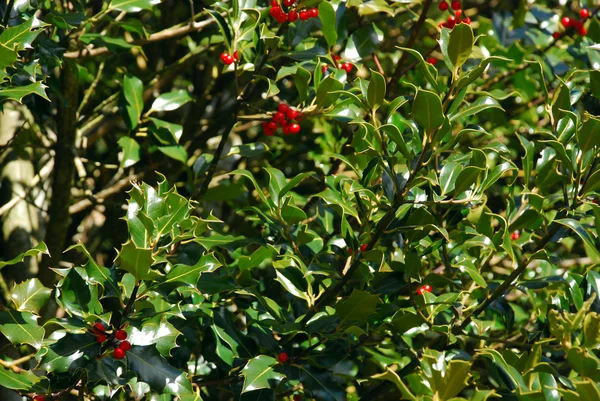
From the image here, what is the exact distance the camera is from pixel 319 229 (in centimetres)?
235

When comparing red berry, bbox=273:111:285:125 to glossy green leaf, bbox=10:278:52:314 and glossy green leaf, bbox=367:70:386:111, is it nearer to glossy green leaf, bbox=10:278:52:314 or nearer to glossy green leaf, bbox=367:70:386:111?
glossy green leaf, bbox=367:70:386:111

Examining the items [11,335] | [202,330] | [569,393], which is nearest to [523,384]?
[569,393]

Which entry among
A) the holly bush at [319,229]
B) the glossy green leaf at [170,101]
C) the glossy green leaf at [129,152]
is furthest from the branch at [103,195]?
the glossy green leaf at [170,101]

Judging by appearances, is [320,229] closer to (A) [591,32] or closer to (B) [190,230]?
(B) [190,230]

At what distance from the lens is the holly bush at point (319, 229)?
1577 mm

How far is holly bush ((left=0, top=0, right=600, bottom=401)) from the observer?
1577 millimetres

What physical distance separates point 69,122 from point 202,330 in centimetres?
→ 87

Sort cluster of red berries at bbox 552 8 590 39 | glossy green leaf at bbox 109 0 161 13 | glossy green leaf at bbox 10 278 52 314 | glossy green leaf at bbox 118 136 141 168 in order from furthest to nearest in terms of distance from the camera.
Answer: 1. cluster of red berries at bbox 552 8 590 39
2. glossy green leaf at bbox 118 136 141 168
3. glossy green leaf at bbox 109 0 161 13
4. glossy green leaf at bbox 10 278 52 314

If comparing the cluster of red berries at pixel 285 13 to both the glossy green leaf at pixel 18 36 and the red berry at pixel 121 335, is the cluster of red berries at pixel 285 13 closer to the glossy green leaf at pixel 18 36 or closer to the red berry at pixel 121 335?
the glossy green leaf at pixel 18 36

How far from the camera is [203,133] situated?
9.07 ft

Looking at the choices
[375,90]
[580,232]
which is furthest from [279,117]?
[580,232]

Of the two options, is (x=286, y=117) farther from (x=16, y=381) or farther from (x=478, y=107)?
(x=16, y=381)

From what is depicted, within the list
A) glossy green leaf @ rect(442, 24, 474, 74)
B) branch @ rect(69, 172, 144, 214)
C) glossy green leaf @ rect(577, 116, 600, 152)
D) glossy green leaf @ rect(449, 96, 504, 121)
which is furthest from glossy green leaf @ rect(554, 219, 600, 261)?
branch @ rect(69, 172, 144, 214)

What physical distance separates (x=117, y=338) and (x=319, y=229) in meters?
0.90
